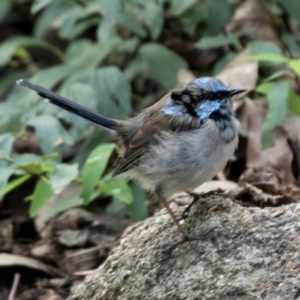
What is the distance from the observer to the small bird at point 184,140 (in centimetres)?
416

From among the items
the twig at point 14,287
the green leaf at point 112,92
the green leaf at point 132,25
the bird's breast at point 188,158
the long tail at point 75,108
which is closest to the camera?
the bird's breast at point 188,158

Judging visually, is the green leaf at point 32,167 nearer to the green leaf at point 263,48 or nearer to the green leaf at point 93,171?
the green leaf at point 93,171

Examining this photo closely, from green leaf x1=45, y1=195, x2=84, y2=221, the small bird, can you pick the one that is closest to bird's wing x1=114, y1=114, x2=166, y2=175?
the small bird

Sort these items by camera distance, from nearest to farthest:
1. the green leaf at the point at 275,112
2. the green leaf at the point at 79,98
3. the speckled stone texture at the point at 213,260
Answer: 1. the speckled stone texture at the point at 213,260
2. the green leaf at the point at 275,112
3. the green leaf at the point at 79,98

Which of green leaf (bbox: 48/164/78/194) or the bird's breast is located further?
green leaf (bbox: 48/164/78/194)

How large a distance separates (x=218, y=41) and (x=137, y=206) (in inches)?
68.4

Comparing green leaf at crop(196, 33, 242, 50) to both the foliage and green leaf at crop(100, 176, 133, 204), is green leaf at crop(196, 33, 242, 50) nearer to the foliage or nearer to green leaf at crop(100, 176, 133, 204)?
the foliage

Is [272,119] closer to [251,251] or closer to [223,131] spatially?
[223,131]

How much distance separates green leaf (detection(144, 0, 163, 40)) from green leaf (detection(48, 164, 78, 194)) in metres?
1.89

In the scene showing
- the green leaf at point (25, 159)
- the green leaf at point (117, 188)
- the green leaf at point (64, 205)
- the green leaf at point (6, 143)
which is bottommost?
the green leaf at point (64, 205)

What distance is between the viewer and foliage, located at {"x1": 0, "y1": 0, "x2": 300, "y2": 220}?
506 cm

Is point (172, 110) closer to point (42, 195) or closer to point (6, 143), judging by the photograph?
point (42, 195)

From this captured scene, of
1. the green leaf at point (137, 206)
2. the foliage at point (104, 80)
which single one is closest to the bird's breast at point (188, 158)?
the foliage at point (104, 80)

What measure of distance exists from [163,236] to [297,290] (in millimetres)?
966
